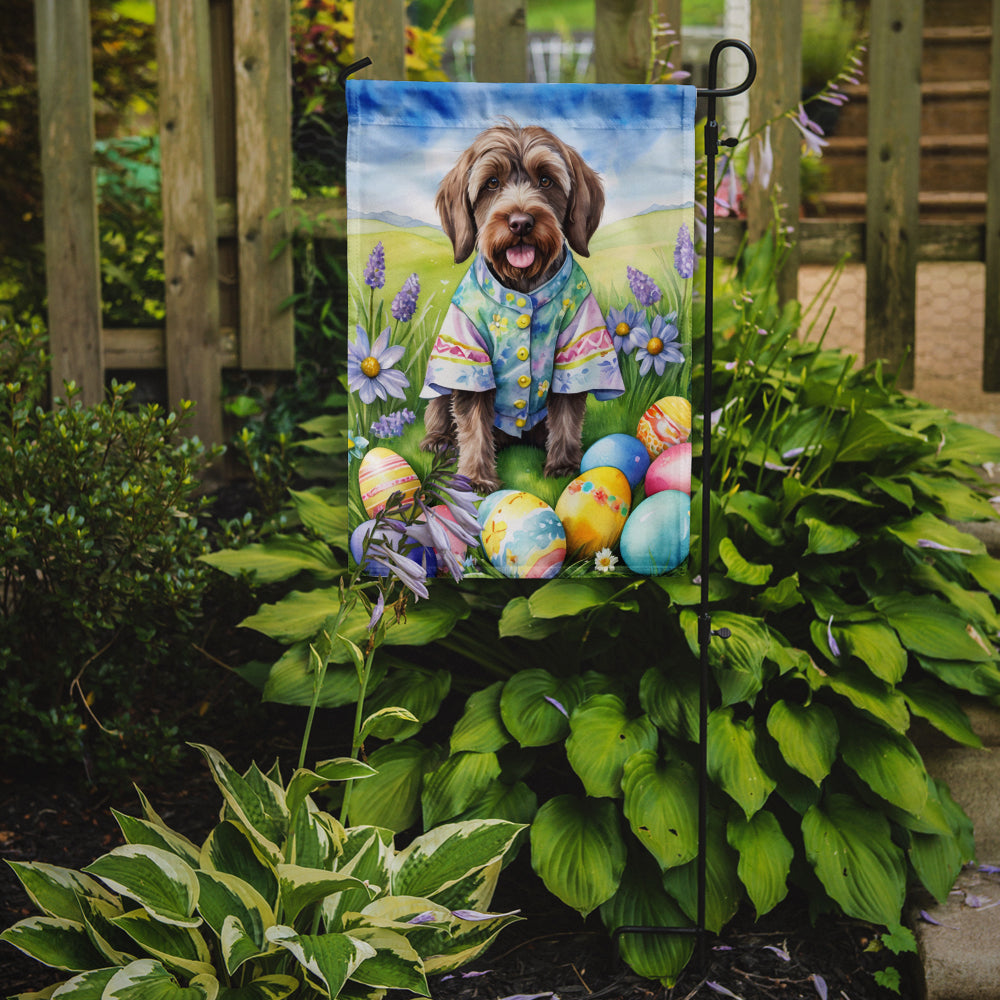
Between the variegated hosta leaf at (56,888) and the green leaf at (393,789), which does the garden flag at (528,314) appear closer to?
the green leaf at (393,789)

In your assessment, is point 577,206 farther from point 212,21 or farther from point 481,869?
point 212,21

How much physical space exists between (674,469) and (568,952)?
949 mm

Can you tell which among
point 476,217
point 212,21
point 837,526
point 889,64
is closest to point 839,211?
point 889,64

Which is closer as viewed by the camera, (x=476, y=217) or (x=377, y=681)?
(x=476, y=217)

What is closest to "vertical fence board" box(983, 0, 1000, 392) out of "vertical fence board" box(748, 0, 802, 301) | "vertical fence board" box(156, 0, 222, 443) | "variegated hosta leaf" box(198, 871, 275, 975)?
"vertical fence board" box(748, 0, 802, 301)

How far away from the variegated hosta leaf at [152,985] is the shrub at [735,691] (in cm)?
54

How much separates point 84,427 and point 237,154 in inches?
53.5

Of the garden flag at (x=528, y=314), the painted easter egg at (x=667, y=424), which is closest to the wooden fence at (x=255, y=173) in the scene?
the garden flag at (x=528, y=314)

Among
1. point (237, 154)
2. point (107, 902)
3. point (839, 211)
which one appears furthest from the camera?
point (839, 211)

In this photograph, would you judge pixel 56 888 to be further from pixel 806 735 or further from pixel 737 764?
pixel 806 735

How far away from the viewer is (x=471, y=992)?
181 cm

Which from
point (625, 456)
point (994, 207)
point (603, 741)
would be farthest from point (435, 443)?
point (994, 207)

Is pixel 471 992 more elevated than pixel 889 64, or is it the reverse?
pixel 889 64

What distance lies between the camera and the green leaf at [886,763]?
1.88 meters
